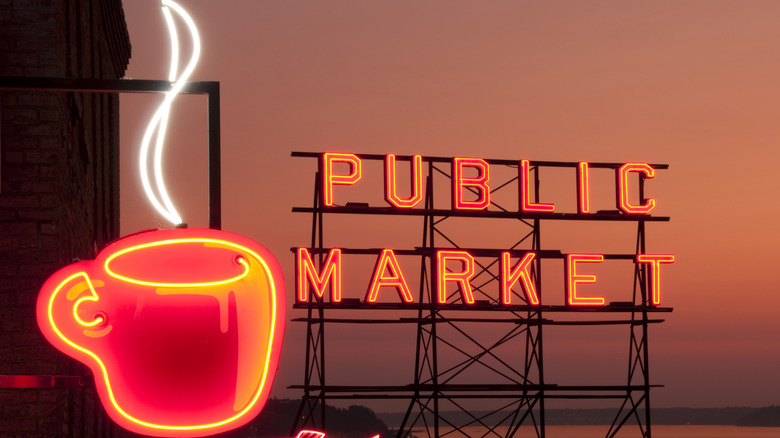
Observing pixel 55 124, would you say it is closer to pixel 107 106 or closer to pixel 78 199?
pixel 78 199

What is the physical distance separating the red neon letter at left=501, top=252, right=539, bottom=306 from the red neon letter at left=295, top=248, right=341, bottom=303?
406cm

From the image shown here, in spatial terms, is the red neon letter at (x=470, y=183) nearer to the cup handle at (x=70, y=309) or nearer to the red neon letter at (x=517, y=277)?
the red neon letter at (x=517, y=277)

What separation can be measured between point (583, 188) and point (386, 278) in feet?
18.7

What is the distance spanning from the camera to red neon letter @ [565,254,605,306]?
2653 cm

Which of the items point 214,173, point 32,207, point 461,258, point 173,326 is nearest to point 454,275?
point 461,258

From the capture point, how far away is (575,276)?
26609 millimetres

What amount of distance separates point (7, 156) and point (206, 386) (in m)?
3.75

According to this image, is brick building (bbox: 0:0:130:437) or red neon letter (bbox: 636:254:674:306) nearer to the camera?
brick building (bbox: 0:0:130:437)

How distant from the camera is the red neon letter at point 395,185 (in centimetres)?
2564

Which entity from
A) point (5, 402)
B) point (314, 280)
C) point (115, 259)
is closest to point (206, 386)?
point (115, 259)

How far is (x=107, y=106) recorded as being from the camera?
64.5ft

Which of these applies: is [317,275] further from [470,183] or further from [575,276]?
[575,276]

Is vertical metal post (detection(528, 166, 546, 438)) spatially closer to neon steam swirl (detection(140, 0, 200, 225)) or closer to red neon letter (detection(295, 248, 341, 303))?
red neon letter (detection(295, 248, 341, 303))

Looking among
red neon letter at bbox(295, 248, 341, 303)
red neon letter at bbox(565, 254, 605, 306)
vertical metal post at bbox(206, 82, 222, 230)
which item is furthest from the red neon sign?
red neon letter at bbox(565, 254, 605, 306)
